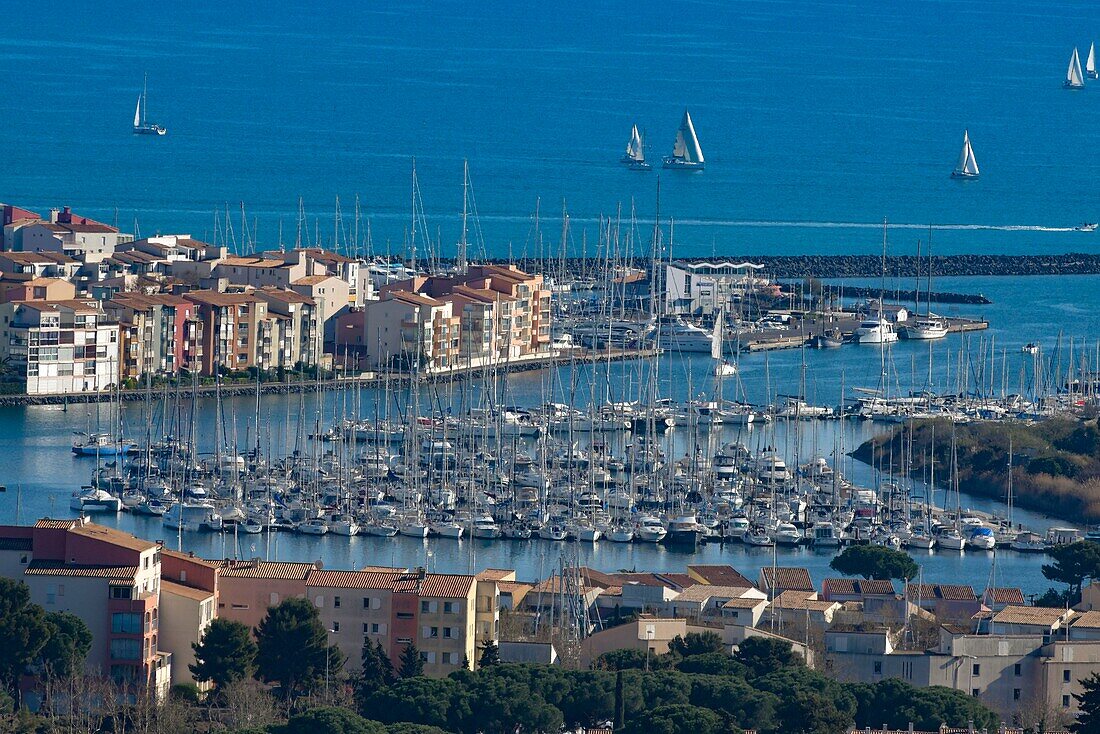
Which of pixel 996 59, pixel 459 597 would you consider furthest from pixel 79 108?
pixel 459 597

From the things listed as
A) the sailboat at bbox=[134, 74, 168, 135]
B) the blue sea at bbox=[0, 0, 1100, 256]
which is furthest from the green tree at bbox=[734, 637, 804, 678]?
the sailboat at bbox=[134, 74, 168, 135]

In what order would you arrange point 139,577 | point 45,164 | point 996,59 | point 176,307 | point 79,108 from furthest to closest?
point 996,59 < point 79,108 < point 45,164 < point 176,307 < point 139,577

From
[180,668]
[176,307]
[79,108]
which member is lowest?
[180,668]

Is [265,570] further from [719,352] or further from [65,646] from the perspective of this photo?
[719,352]

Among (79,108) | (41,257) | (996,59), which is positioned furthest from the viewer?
(996,59)

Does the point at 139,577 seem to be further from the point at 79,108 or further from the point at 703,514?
the point at 79,108

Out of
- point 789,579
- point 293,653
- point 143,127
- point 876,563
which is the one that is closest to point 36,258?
point 876,563

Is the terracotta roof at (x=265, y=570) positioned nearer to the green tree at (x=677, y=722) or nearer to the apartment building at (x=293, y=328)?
the green tree at (x=677, y=722)
